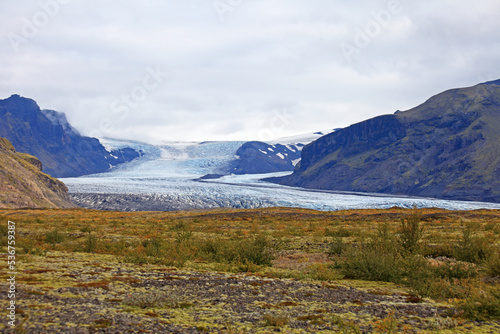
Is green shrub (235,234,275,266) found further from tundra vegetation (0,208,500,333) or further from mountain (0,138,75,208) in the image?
mountain (0,138,75,208)

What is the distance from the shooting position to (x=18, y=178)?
73.5m

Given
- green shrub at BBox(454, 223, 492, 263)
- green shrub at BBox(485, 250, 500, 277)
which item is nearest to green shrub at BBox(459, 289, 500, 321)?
green shrub at BBox(485, 250, 500, 277)

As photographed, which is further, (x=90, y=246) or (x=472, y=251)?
(x=90, y=246)

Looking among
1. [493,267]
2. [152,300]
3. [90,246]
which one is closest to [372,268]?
[493,267]

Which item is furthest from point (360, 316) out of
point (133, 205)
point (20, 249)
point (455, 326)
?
point (133, 205)

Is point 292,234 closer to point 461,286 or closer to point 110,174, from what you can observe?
point 461,286

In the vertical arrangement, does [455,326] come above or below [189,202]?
above

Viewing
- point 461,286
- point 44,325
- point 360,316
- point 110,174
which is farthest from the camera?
point 110,174

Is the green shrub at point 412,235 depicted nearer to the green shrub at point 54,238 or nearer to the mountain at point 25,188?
the green shrub at point 54,238

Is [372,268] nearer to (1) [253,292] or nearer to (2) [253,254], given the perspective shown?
(2) [253,254]

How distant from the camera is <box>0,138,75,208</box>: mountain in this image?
66125 millimetres

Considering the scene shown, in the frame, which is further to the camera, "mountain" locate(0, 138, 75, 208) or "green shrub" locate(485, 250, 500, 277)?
"mountain" locate(0, 138, 75, 208)

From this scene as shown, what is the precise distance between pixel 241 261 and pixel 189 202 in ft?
303

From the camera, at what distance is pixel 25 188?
2891 inches
